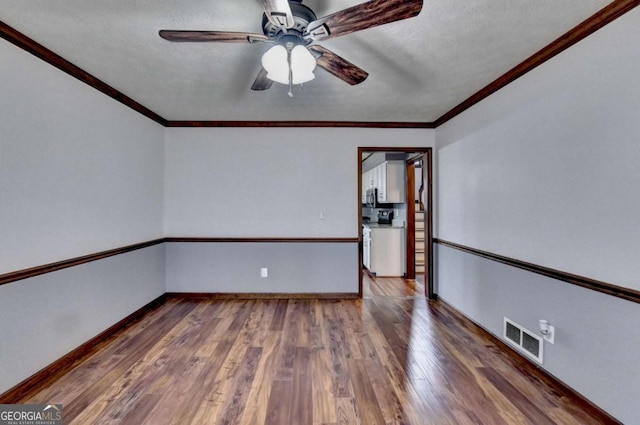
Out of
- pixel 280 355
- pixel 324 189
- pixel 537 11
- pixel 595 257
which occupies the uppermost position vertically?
pixel 537 11

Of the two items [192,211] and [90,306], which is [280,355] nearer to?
[90,306]

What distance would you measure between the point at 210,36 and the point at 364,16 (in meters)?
0.82

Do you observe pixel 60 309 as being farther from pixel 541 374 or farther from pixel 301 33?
pixel 541 374

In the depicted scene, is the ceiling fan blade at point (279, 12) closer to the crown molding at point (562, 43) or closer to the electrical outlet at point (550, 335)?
the crown molding at point (562, 43)

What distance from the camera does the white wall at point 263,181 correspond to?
154 inches

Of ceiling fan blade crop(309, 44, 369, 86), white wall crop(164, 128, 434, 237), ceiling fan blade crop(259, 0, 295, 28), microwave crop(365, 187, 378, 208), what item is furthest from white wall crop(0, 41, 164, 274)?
microwave crop(365, 187, 378, 208)

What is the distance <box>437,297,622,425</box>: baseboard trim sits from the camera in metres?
1.72

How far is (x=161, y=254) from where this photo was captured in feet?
12.5

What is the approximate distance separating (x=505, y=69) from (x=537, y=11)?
0.77 meters

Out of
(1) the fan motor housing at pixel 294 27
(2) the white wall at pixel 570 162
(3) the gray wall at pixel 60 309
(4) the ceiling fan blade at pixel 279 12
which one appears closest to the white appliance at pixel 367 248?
(2) the white wall at pixel 570 162

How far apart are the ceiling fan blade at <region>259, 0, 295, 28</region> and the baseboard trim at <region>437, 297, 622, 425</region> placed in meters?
2.78

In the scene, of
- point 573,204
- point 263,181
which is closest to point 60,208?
point 263,181

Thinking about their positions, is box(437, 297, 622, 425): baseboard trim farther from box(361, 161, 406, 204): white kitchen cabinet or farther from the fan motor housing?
the fan motor housing

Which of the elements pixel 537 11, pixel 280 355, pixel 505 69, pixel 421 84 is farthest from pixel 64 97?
pixel 505 69
